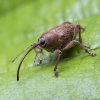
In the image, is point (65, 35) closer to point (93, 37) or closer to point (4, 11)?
point (93, 37)

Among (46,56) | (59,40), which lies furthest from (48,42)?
(46,56)

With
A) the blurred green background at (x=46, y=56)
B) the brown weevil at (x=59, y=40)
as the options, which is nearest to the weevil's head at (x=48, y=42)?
the brown weevil at (x=59, y=40)

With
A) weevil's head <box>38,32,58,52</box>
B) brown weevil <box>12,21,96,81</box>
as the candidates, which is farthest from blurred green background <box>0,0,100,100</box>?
weevil's head <box>38,32,58,52</box>

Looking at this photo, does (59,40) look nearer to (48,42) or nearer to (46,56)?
(48,42)

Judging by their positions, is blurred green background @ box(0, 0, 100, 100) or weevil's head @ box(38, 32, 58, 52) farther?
weevil's head @ box(38, 32, 58, 52)

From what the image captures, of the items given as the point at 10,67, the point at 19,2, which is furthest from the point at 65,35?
the point at 19,2

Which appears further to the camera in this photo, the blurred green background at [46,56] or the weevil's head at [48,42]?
the weevil's head at [48,42]

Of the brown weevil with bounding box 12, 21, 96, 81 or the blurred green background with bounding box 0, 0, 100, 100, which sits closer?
the blurred green background with bounding box 0, 0, 100, 100

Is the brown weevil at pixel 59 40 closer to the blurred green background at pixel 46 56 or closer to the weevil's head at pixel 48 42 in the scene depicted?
the weevil's head at pixel 48 42

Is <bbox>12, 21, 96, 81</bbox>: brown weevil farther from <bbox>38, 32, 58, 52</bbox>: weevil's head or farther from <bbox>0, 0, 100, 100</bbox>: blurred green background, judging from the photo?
<bbox>0, 0, 100, 100</bbox>: blurred green background
